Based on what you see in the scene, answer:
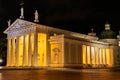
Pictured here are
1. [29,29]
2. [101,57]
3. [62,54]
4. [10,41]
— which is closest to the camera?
[62,54]

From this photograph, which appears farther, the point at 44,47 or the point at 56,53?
the point at 44,47

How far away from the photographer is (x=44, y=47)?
55406 millimetres

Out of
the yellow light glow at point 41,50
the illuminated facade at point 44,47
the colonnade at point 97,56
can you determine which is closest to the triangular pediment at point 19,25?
the illuminated facade at point 44,47

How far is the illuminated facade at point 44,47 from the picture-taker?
52.2 meters

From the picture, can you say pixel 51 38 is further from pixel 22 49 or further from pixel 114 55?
pixel 114 55

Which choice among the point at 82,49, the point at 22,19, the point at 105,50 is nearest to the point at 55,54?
the point at 82,49

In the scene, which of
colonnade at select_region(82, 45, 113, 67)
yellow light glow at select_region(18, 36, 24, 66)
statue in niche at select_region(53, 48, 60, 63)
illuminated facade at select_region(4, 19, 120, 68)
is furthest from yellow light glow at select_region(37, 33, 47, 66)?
colonnade at select_region(82, 45, 113, 67)

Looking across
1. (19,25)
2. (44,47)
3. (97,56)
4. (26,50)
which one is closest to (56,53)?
(44,47)

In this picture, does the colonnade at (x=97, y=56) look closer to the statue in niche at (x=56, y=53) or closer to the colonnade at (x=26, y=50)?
the statue in niche at (x=56, y=53)

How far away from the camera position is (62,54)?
2014 inches

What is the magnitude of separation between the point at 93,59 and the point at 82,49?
9300mm

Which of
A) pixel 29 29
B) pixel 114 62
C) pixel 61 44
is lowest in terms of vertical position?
pixel 114 62

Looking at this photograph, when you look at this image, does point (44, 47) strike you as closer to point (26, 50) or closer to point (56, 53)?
point (56, 53)

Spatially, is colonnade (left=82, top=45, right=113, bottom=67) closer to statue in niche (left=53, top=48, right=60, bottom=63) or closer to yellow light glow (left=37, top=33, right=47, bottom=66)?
statue in niche (left=53, top=48, right=60, bottom=63)
